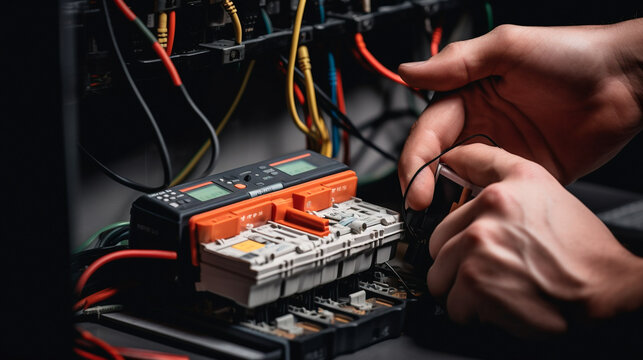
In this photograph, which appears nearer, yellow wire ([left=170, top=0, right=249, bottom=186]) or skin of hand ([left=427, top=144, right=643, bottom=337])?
skin of hand ([left=427, top=144, right=643, bottom=337])

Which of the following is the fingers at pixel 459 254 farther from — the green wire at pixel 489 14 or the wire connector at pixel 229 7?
the green wire at pixel 489 14

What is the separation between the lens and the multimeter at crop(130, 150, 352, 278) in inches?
39.8

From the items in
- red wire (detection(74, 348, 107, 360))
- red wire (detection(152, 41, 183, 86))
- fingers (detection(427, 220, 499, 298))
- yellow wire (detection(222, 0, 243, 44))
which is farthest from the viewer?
yellow wire (detection(222, 0, 243, 44))

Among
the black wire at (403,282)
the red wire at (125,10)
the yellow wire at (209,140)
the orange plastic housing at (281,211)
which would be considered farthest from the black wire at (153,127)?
the black wire at (403,282)

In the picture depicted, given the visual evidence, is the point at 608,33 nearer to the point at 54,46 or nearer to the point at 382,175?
the point at 382,175

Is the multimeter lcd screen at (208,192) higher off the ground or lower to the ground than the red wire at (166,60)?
lower

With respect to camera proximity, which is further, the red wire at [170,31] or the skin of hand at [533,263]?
the red wire at [170,31]

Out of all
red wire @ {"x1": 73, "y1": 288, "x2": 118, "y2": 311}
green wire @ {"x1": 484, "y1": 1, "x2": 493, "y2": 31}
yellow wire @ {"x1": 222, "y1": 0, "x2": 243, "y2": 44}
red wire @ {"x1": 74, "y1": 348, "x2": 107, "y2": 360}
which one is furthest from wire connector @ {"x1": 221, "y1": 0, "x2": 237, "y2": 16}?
green wire @ {"x1": 484, "y1": 1, "x2": 493, "y2": 31}

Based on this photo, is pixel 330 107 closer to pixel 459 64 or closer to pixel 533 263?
pixel 459 64

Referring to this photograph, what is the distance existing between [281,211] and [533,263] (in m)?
0.35

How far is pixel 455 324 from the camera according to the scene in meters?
1.06

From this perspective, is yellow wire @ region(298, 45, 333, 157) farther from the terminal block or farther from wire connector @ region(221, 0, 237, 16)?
the terminal block

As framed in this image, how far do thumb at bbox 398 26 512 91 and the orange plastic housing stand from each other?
0.69ft

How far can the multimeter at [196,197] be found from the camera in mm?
1011
